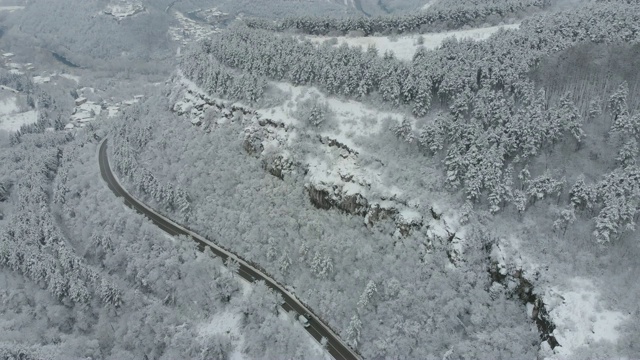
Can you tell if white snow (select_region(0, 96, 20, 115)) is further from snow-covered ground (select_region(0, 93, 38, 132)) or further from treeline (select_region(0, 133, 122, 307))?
treeline (select_region(0, 133, 122, 307))

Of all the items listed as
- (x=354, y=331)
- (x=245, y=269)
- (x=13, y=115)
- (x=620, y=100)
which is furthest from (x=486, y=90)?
(x=13, y=115)

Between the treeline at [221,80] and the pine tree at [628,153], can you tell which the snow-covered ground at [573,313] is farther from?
the treeline at [221,80]

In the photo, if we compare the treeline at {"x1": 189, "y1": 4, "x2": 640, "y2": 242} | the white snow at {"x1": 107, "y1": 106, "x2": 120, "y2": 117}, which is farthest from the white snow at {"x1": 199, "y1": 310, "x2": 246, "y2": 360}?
the white snow at {"x1": 107, "y1": 106, "x2": 120, "y2": 117}

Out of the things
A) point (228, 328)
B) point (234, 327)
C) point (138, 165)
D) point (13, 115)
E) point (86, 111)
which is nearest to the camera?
point (228, 328)

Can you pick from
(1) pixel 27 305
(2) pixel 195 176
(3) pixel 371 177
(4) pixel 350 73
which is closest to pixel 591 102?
(3) pixel 371 177

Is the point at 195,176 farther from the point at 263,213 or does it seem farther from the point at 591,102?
the point at 591,102

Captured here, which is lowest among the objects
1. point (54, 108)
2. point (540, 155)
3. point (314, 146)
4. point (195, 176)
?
point (54, 108)

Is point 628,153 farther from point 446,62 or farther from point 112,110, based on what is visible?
point 112,110
